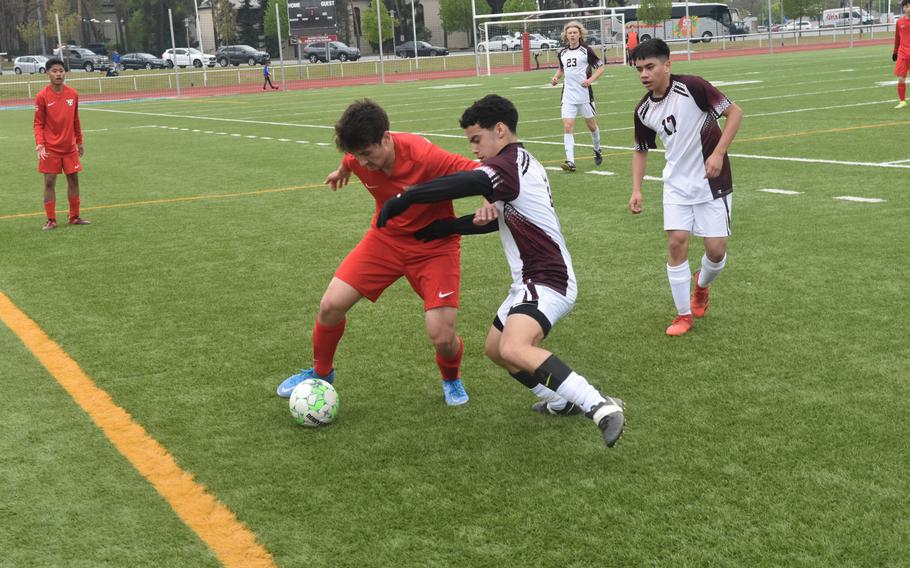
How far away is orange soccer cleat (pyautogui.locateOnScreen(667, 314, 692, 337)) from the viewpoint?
633 cm

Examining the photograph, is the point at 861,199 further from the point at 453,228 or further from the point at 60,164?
the point at 60,164

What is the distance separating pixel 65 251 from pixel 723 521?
813 centimetres

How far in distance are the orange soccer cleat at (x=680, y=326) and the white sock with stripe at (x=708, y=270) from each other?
317 mm

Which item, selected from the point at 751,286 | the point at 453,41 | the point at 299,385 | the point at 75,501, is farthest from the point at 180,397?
the point at 453,41

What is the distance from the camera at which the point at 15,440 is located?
493 cm

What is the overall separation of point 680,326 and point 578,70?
898 cm

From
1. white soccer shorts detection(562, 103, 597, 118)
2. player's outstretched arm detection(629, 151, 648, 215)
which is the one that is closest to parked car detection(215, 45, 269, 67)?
white soccer shorts detection(562, 103, 597, 118)

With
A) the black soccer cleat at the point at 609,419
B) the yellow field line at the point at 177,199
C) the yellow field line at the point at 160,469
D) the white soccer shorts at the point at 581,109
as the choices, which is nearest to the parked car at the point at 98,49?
the yellow field line at the point at 177,199

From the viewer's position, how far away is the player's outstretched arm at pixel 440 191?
421cm

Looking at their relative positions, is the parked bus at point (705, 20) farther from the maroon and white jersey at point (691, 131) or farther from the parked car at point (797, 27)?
the maroon and white jersey at point (691, 131)

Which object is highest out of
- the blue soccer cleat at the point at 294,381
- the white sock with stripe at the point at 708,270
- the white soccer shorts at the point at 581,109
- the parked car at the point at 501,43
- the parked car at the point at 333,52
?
the parked car at the point at 333,52

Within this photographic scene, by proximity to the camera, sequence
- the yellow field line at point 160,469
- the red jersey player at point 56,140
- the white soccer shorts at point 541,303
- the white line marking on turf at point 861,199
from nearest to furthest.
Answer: the yellow field line at point 160,469, the white soccer shorts at point 541,303, the white line marking on turf at point 861,199, the red jersey player at point 56,140

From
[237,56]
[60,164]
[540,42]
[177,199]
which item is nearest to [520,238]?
[60,164]

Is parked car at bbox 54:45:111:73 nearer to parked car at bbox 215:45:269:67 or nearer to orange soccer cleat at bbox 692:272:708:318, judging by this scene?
parked car at bbox 215:45:269:67
